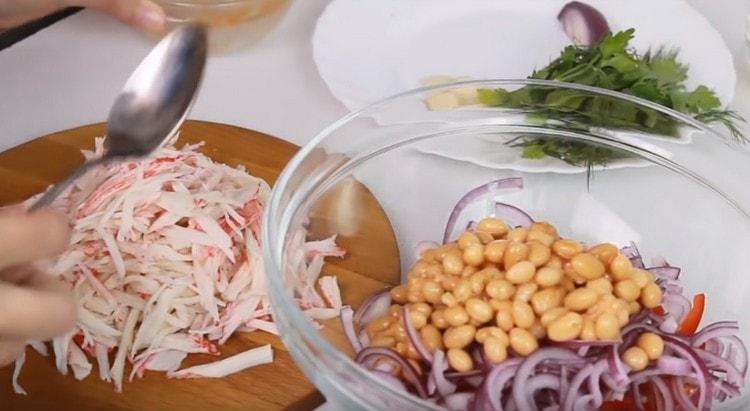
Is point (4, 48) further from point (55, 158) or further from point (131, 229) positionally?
point (131, 229)

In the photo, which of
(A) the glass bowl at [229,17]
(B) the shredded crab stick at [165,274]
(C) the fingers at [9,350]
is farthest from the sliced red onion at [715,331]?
(A) the glass bowl at [229,17]

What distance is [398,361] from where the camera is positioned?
2.54ft

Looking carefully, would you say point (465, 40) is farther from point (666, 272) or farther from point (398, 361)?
point (398, 361)

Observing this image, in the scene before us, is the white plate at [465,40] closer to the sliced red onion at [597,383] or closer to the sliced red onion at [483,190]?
the sliced red onion at [483,190]

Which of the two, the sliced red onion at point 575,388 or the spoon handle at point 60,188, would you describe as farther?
the spoon handle at point 60,188

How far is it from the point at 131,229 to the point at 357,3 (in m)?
0.54

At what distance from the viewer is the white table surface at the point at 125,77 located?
121 centimetres

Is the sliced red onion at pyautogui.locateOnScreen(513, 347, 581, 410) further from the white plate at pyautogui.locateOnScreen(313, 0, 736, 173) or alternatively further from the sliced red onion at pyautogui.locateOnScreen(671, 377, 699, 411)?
the white plate at pyautogui.locateOnScreen(313, 0, 736, 173)

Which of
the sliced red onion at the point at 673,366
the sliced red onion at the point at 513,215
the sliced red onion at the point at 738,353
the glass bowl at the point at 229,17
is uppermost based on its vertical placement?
the glass bowl at the point at 229,17

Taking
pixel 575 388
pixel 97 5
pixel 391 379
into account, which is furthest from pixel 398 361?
pixel 97 5

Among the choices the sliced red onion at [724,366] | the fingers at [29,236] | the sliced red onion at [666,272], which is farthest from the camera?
the sliced red onion at [666,272]

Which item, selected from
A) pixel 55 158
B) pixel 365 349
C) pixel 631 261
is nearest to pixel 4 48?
pixel 55 158

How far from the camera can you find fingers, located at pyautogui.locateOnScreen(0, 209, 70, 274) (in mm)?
687

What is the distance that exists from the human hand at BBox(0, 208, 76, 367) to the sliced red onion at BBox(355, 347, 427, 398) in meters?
0.24
